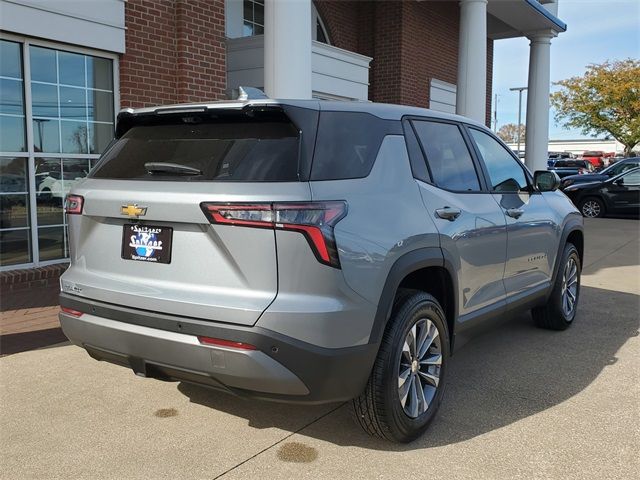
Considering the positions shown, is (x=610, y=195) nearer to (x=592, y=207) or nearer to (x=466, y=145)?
(x=592, y=207)

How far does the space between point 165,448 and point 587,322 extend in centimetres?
444

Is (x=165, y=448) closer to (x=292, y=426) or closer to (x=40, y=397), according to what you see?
(x=292, y=426)

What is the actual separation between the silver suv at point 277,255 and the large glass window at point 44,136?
3.63 metres

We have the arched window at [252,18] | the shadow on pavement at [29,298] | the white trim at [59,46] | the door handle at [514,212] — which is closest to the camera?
the door handle at [514,212]

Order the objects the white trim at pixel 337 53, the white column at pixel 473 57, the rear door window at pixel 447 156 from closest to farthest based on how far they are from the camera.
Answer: the rear door window at pixel 447 156 < the white trim at pixel 337 53 < the white column at pixel 473 57

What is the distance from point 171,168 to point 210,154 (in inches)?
8.1

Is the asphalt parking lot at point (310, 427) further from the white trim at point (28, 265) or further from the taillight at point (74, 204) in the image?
the white trim at point (28, 265)

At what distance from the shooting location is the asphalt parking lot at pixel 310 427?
10.6 feet

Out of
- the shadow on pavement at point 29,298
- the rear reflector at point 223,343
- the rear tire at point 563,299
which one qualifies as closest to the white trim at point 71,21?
the shadow on pavement at point 29,298

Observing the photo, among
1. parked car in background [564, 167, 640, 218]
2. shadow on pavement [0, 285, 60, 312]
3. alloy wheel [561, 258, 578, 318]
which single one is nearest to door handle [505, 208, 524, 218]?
alloy wheel [561, 258, 578, 318]

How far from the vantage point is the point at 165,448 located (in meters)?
3.41

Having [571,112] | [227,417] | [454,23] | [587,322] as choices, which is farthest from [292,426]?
[571,112]

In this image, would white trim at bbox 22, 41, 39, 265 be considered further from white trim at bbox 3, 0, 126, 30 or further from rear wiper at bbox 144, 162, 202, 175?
rear wiper at bbox 144, 162, 202, 175

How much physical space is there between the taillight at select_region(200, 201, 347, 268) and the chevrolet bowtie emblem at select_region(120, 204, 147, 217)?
14.7 inches
